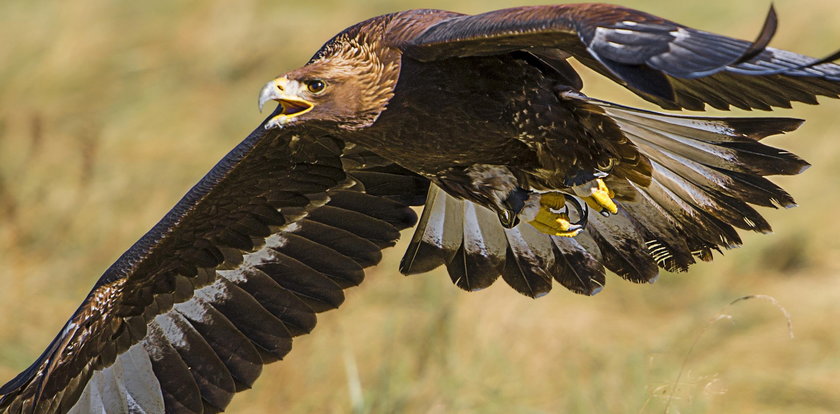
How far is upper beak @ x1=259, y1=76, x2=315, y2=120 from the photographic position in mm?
4242


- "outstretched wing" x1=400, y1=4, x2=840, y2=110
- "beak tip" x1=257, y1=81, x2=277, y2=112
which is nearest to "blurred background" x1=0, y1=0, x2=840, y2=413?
"outstretched wing" x1=400, y1=4, x2=840, y2=110

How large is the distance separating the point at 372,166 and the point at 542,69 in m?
1.01

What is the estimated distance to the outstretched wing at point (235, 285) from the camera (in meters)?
5.09

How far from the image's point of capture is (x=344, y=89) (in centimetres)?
433

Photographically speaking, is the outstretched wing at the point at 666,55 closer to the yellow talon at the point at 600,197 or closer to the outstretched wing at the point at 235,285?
the yellow talon at the point at 600,197

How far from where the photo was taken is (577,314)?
811 centimetres

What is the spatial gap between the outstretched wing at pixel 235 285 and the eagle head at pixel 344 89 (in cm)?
67

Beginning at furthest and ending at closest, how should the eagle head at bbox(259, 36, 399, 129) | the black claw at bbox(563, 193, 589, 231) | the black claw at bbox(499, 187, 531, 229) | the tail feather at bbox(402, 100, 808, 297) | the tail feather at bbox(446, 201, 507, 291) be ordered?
the tail feather at bbox(446, 201, 507, 291), the black claw at bbox(563, 193, 589, 231), the black claw at bbox(499, 187, 531, 229), the tail feather at bbox(402, 100, 808, 297), the eagle head at bbox(259, 36, 399, 129)

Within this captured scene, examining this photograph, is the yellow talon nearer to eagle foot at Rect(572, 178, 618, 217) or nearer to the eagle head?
eagle foot at Rect(572, 178, 618, 217)

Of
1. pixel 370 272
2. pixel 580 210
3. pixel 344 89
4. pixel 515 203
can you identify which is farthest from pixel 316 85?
pixel 370 272

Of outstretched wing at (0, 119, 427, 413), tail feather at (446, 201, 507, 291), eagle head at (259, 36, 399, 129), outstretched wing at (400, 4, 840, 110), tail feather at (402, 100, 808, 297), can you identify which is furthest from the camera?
tail feather at (446, 201, 507, 291)

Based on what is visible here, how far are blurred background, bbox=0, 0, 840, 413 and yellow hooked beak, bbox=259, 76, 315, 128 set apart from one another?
1.53m

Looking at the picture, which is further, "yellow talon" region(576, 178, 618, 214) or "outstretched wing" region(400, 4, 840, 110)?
"yellow talon" region(576, 178, 618, 214)

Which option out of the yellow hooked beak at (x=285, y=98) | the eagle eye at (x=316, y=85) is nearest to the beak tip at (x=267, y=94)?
the yellow hooked beak at (x=285, y=98)
